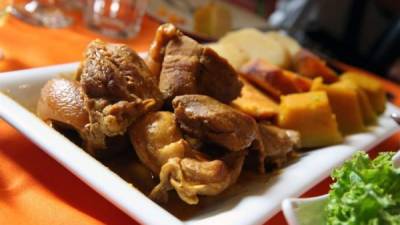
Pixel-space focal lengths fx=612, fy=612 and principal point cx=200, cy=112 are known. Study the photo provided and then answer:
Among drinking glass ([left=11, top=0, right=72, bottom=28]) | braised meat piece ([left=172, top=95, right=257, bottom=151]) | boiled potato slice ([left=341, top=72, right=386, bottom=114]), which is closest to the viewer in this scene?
braised meat piece ([left=172, top=95, right=257, bottom=151])

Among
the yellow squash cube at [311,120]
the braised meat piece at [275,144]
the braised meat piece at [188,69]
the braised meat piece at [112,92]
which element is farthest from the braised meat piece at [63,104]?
the yellow squash cube at [311,120]

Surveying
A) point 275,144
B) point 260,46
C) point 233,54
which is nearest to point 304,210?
point 275,144

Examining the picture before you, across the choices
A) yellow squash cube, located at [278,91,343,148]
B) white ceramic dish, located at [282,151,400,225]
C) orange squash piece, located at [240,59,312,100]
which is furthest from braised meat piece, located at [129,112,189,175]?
orange squash piece, located at [240,59,312,100]

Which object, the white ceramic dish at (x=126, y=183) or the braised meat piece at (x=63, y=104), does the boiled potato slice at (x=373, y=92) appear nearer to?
the white ceramic dish at (x=126, y=183)

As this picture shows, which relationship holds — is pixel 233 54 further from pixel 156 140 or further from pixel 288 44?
pixel 156 140

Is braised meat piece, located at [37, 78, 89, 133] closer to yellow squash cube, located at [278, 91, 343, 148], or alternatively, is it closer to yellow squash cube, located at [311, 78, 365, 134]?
yellow squash cube, located at [278, 91, 343, 148]

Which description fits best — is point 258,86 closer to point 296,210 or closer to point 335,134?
point 335,134
